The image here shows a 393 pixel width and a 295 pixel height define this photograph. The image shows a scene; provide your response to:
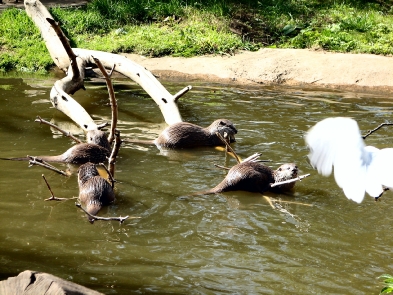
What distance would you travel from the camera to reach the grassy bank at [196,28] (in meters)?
12.4

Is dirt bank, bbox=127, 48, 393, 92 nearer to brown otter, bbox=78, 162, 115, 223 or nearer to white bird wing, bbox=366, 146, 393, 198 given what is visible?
brown otter, bbox=78, 162, 115, 223

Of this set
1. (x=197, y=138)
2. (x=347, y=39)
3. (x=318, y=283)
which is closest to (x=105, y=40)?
(x=347, y=39)

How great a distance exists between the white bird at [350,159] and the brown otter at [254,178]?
1.08m

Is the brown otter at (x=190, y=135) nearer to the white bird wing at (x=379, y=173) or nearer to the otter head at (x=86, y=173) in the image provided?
the otter head at (x=86, y=173)

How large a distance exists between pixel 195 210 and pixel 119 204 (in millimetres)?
697

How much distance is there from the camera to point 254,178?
591cm

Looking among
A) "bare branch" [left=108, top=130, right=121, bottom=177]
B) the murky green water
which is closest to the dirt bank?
the murky green water

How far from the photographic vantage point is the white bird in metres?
4.43

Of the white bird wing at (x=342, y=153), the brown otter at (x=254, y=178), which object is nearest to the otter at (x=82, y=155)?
the brown otter at (x=254, y=178)

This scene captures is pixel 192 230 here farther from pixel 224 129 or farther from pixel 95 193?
pixel 224 129

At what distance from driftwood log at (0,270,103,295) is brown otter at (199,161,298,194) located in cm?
302

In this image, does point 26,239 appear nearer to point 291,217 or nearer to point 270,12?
point 291,217

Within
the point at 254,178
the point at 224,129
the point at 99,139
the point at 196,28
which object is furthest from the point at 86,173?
the point at 196,28

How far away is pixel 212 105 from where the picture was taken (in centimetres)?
971
